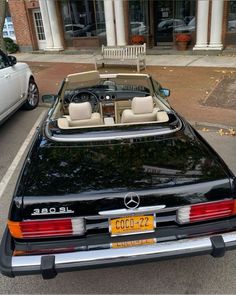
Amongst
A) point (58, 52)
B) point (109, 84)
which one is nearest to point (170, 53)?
point (58, 52)

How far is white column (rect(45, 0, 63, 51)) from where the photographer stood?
1502 centimetres

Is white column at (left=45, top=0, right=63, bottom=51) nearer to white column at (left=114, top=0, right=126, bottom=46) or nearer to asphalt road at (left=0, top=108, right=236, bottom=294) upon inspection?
white column at (left=114, top=0, right=126, bottom=46)

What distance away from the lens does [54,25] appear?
1548cm

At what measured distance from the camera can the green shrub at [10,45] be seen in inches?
659

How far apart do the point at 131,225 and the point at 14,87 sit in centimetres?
515

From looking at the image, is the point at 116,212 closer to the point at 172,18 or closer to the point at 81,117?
the point at 81,117

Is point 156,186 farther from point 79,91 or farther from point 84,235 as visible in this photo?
point 79,91

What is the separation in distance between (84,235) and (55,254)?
240 millimetres

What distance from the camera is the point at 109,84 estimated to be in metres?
4.48

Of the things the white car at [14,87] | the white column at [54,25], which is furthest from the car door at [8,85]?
the white column at [54,25]

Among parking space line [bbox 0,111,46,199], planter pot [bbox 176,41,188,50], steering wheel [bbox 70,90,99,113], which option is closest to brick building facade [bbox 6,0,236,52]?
planter pot [bbox 176,41,188,50]

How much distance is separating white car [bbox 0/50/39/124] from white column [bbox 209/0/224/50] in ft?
25.0

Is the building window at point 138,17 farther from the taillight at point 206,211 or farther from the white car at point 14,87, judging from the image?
the taillight at point 206,211

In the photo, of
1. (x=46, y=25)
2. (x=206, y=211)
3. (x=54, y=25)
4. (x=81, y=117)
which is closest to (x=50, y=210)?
(x=206, y=211)
